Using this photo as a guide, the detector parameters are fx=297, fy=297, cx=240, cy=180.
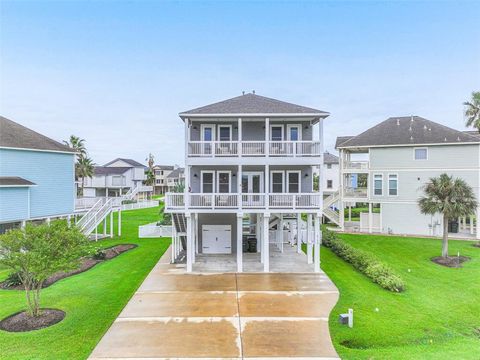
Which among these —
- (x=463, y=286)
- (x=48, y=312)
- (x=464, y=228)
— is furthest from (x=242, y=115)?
(x=464, y=228)

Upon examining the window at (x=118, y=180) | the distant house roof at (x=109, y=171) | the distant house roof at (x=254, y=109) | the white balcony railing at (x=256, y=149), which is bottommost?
the window at (x=118, y=180)

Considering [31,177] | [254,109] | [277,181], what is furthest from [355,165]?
[31,177]

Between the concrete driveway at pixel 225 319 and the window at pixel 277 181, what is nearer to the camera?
the concrete driveway at pixel 225 319

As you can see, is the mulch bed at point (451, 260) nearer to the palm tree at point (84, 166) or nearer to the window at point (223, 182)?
the window at point (223, 182)

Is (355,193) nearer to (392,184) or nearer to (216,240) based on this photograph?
(392,184)

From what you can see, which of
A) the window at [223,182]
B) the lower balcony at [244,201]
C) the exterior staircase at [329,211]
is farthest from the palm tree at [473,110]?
the window at [223,182]

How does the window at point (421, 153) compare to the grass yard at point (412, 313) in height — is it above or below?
above

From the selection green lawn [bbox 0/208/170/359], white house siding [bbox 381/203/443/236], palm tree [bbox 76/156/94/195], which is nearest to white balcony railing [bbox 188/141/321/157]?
green lawn [bbox 0/208/170/359]

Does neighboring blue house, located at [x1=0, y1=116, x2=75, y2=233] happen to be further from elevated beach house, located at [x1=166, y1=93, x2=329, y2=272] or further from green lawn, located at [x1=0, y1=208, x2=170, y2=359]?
elevated beach house, located at [x1=166, y1=93, x2=329, y2=272]
